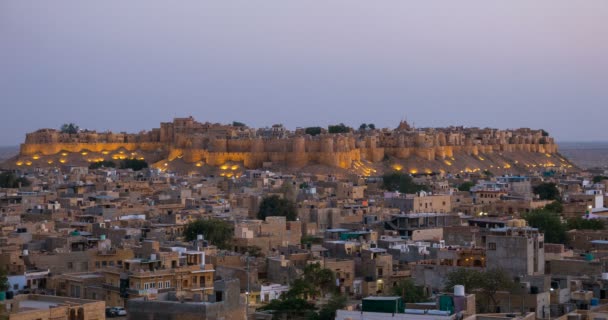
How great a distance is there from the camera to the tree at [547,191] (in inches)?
2258

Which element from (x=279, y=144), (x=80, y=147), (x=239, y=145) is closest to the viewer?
(x=279, y=144)

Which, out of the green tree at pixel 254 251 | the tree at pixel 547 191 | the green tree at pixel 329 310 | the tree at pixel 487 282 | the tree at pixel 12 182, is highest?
the tree at pixel 12 182

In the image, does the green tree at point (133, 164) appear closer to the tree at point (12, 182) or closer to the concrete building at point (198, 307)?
the tree at point (12, 182)

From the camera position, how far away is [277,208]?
46531 mm

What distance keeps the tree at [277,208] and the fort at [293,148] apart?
47.9 m

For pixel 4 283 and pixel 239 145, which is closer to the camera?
pixel 4 283

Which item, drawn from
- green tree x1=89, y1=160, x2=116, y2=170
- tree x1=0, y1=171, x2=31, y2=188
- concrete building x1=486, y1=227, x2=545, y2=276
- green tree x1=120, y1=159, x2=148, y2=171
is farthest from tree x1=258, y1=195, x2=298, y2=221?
green tree x1=120, y1=159, x2=148, y2=171

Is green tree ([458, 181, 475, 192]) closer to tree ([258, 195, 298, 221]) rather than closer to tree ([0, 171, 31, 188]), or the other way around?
tree ([258, 195, 298, 221])

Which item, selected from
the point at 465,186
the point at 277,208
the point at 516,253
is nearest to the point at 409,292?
the point at 516,253

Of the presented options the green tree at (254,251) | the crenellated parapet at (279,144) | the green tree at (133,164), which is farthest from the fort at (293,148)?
the green tree at (254,251)

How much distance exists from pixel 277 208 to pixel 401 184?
2512 centimetres

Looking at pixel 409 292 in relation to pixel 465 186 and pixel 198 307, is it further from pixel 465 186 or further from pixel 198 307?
pixel 465 186

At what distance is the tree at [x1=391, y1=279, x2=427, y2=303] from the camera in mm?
22834

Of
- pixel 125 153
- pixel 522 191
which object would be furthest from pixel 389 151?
pixel 522 191
